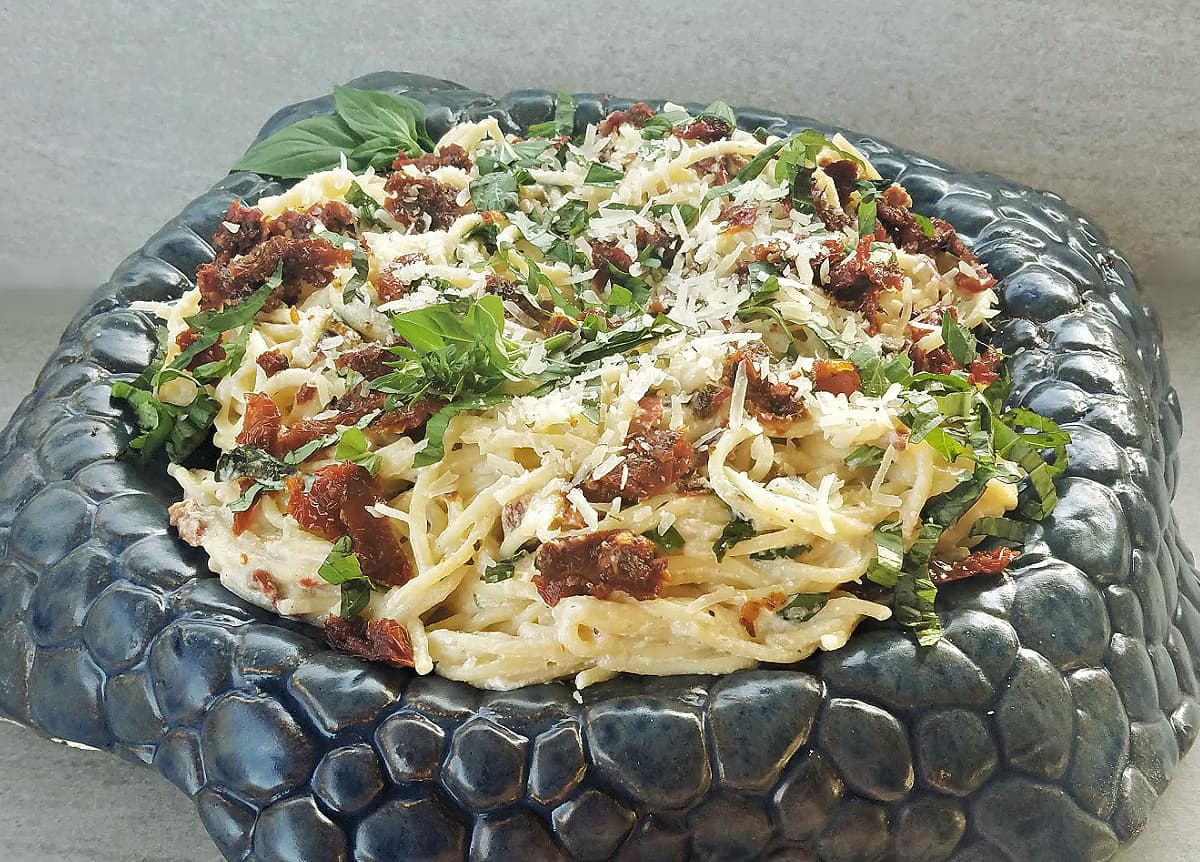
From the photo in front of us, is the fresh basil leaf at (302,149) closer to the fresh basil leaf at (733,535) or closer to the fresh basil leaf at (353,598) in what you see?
the fresh basil leaf at (353,598)

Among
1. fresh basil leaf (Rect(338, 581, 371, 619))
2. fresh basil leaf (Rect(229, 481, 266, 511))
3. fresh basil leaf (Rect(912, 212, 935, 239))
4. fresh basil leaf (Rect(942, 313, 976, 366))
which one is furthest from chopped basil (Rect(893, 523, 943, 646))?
fresh basil leaf (Rect(229, 481, 266, 511))

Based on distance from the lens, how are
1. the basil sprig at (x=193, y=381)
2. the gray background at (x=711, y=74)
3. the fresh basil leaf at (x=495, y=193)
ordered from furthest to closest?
the gray background at (x=711, y=74) < the fresh basil leaf at (x=495, y=193) < the basil sprig at (x=193, y=381)

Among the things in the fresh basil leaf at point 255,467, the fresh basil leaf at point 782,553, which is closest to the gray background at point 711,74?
the fresh basil leaf at point 255,467

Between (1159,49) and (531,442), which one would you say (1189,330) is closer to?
(1159,49)

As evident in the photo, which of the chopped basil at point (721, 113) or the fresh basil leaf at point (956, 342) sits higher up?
the chopped basil at point (721, 113)

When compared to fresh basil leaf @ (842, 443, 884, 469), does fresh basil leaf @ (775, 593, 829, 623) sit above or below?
below

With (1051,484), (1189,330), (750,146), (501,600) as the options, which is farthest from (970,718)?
(1189,330)

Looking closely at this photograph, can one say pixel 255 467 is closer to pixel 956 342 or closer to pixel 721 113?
pixel 956 342

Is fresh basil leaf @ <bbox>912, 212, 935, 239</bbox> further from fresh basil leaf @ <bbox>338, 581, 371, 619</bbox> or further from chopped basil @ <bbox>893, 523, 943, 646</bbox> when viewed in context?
fresh basil leaf @ <bbox>338, 581, 371, 619</bbox>
